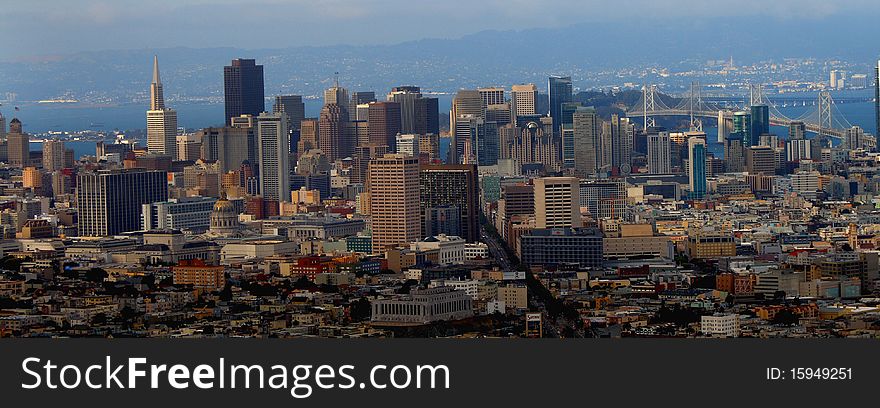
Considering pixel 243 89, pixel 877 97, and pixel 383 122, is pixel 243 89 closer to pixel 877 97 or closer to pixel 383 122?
pixel 383 122

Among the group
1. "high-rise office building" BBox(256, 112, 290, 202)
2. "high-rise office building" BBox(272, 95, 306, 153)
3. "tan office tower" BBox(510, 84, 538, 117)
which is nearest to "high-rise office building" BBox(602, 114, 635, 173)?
"tan office tower" BBox(510, 84, 538, 117)

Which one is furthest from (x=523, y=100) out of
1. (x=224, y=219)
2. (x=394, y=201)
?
(x=394, y=201)

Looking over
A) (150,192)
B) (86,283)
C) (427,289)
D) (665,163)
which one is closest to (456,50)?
(150,192)

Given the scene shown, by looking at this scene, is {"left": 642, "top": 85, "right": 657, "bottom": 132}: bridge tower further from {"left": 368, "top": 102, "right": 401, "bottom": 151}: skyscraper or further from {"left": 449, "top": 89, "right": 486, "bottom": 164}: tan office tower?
{"left": 368, "top": 102, "right": 401, "bottom": 151}: skyscraper

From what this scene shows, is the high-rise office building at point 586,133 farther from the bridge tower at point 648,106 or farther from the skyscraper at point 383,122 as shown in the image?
the skyscraper at point 383,122

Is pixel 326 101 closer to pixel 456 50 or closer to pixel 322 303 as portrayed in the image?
pixel 456 50

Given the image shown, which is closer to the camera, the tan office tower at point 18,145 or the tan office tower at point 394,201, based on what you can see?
the tan office tower at point 394,201

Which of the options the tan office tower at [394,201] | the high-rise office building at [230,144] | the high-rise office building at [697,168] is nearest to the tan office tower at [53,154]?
the high-rise office building at [230,144]
